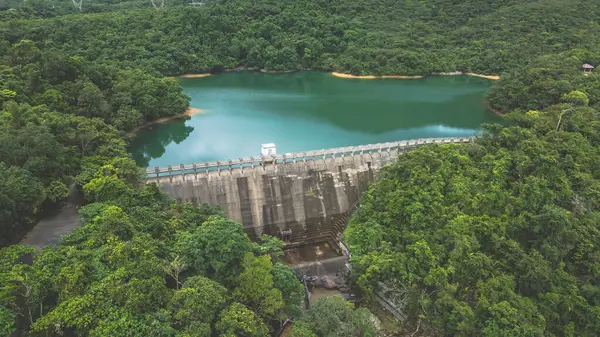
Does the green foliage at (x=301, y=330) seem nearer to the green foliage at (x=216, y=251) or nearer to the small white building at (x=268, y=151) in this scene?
the green foliage at (x=216, y=251)

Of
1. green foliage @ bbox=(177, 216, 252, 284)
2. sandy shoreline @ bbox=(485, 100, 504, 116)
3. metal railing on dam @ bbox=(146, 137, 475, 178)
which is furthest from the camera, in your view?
sandy shoreline @ bbox=(485, 100, 504, 116)

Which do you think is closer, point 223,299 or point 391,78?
point 223,299

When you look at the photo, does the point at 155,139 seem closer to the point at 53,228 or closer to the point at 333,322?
the point at 53,228

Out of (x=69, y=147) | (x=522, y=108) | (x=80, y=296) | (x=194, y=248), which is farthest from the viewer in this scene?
(x=522, y=108)

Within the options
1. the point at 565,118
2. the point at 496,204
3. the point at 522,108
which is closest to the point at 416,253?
the point at 496,204

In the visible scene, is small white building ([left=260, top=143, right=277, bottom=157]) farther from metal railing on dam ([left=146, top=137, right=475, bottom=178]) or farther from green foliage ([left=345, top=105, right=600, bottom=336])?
green foliage ([left=345, top=105, right=600, bottom=336])

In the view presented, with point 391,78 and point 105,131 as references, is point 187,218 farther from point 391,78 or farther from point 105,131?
point 391,78

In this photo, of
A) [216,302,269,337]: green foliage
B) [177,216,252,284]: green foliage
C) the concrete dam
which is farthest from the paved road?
[216,302,269,337]: green foliage

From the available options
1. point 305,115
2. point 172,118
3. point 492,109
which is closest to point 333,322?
point 305,115
